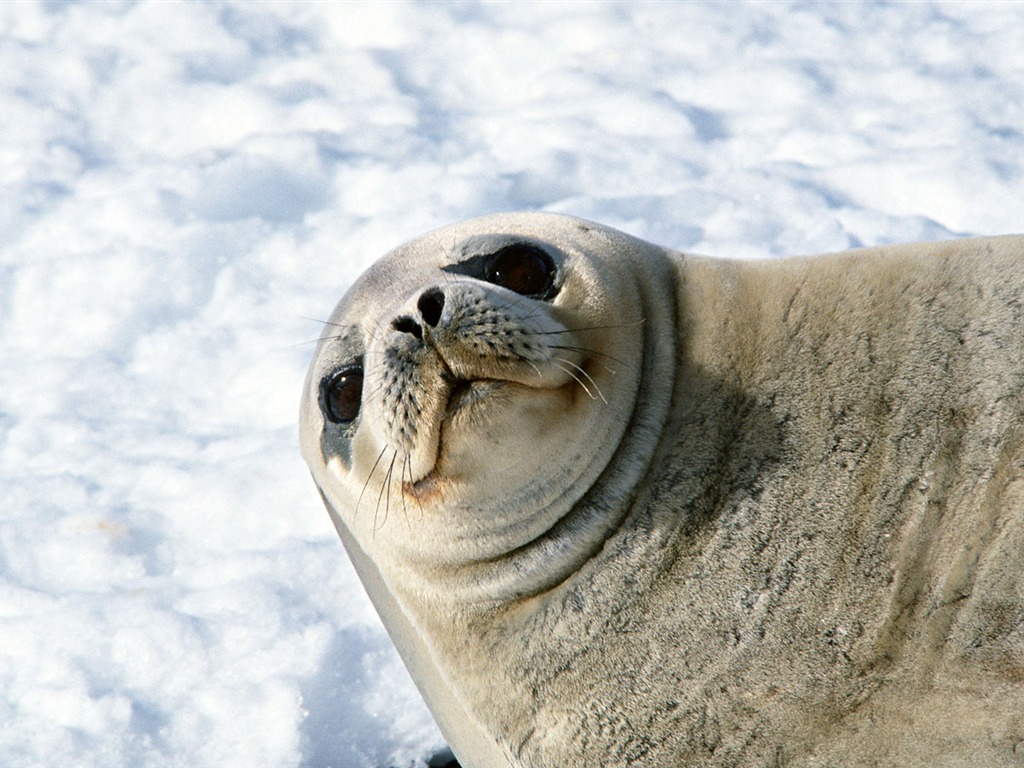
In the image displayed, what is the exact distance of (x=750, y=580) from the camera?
2.24m

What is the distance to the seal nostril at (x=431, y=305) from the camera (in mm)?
2217

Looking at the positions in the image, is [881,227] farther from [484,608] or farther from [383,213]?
[484,608]

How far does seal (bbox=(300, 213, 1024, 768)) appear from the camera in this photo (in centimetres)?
217

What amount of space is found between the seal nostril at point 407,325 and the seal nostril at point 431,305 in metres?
0.03

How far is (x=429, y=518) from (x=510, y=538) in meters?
0.17

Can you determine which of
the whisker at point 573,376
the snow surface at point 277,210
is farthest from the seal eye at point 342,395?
the snow surface at point 277,210

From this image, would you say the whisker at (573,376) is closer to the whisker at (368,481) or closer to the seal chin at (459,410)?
the seal chin at (459,410)

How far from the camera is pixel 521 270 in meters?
2.51

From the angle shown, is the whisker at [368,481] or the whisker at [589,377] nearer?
the whisker at [589,377]

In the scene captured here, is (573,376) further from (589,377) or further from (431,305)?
(431,305)

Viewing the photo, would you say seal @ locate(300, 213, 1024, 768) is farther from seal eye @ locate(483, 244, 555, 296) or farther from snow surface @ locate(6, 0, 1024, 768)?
snow surface @ locate(6, 0, 1024, 768)

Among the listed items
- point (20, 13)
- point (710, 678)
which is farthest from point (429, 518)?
point (20, 13)

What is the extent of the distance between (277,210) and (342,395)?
380 centimetres

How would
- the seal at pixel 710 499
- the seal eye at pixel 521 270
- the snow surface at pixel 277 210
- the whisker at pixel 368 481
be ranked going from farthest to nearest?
1. the snow surface at pixel 277 210
2. the seal eye at pixel 521 270
3. the whisker at pixel 368 481
4. the seal at pixel 710 499
